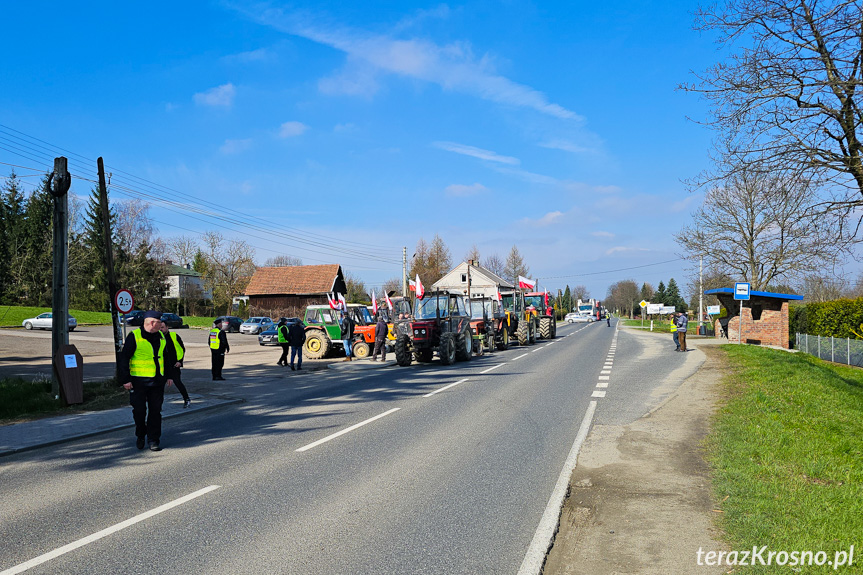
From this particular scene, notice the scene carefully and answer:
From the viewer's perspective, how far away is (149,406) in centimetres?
843

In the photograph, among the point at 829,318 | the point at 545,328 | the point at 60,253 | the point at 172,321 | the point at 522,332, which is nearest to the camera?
the point at 60,253

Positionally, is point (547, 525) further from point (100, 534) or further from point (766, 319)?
point (766, 319)

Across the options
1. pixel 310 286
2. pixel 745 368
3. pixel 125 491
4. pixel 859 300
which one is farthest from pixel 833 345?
pixel 310 286

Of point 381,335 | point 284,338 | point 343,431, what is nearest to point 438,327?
point 381,335

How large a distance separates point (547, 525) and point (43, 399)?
39.7 ft

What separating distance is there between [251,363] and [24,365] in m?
8.56

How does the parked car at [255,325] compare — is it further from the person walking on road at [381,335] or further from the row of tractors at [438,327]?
the person walking on road at [381,335]

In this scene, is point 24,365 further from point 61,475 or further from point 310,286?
point 310,286

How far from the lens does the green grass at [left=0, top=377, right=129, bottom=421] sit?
39.1ft

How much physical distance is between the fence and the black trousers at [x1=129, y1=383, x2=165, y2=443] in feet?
75.1

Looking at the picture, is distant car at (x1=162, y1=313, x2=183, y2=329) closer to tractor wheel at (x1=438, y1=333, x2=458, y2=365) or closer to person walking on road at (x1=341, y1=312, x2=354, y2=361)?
person walking on road at (x1=341, y1=312, x2=354, y2=361)

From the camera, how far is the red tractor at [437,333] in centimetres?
2070

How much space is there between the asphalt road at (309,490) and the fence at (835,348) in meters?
15.2

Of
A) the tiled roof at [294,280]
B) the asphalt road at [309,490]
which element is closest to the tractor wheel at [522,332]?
the asphalt road at [309,490]
